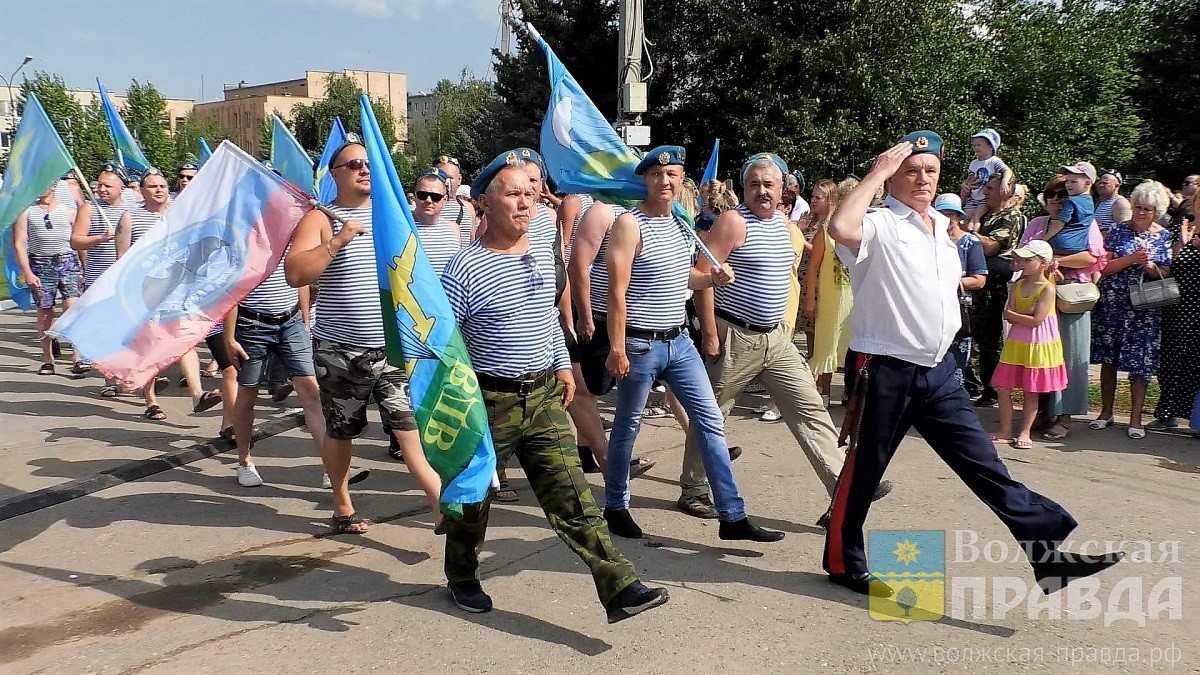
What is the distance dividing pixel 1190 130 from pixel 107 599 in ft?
72.1

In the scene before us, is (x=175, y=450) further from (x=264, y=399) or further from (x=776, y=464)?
(x=776, y=464)

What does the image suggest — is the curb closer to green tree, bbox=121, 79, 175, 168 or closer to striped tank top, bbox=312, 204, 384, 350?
striped tank top, bbox=312, 204, 384, 350

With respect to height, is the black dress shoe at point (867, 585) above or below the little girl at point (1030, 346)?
below

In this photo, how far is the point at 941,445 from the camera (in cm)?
421

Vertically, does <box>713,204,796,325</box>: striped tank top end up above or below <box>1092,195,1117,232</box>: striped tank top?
below

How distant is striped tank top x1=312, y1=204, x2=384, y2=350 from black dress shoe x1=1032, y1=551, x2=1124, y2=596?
3.33m

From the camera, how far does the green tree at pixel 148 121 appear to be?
4656cm

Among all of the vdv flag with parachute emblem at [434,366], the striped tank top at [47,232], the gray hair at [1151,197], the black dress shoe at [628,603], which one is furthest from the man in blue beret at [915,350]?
the striped tank top at [47,232]

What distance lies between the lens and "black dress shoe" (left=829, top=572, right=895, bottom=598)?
14.0 ft

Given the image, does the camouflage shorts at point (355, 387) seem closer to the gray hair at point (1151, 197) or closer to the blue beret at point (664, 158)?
the blue beret at point (664, 158)

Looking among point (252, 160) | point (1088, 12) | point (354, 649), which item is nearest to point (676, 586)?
point (354, 649)

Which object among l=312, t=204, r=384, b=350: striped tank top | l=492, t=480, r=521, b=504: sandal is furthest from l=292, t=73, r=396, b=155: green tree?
l=312, t=204, r=384, b=350: striped tank top

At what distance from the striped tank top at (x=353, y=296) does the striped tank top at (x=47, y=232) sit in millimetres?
6966

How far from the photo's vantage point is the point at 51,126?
22.5ft
